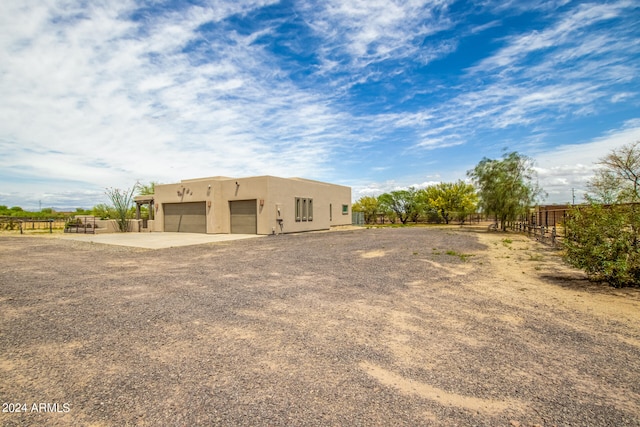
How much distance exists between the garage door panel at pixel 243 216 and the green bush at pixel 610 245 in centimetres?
1825

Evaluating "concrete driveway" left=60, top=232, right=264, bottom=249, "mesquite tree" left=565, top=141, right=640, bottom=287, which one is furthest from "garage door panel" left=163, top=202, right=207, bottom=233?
"mesquite tree" left=565, top=141, right=640, bottom=287

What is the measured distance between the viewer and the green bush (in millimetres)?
6824

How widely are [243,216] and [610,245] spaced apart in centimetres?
1974

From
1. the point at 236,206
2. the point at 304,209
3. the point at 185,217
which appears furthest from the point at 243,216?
the point at 304,209

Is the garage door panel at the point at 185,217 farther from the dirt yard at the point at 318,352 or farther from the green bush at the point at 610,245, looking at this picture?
the green bush at the point at 610,245

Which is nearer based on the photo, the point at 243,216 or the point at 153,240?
the point at 153,240

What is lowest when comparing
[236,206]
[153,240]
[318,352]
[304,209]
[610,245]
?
[318,352]

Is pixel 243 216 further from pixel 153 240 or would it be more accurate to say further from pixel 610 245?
pixel 610 245

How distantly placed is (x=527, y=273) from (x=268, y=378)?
26.0 feet

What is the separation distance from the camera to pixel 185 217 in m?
25.0

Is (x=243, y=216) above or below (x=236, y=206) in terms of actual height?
below

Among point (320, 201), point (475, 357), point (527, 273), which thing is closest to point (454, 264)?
point (527, 273)

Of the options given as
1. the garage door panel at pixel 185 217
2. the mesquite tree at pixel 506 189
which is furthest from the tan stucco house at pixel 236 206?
the mesquite tree at pixel 506 189

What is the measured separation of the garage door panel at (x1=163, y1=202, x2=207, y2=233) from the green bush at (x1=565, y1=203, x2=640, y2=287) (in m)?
21.6
